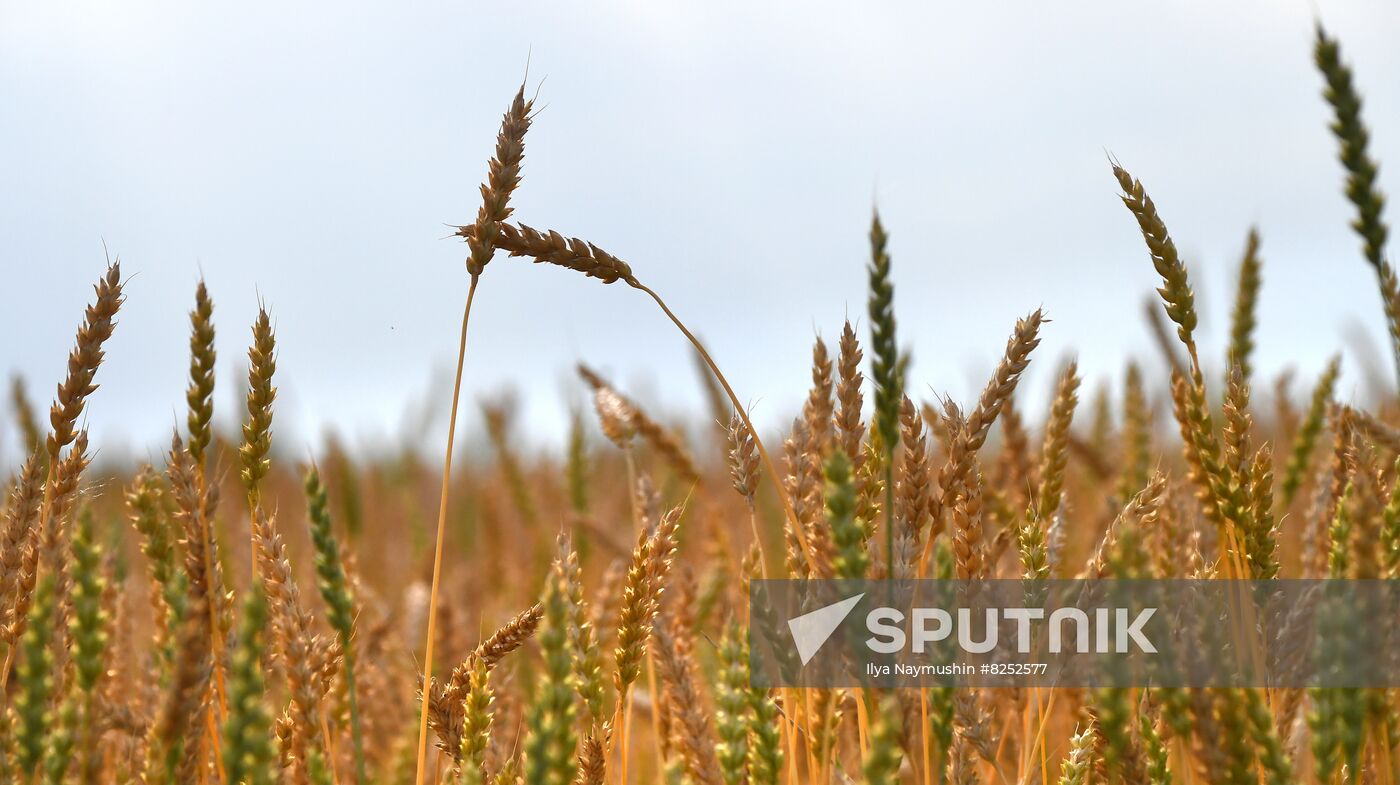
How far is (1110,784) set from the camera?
150 centimetres

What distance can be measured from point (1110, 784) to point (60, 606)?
150 cm

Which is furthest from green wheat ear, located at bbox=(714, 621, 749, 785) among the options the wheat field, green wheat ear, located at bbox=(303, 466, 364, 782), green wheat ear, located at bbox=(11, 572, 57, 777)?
green wheat ear, located at bbox=(11, 572, 57, 777)

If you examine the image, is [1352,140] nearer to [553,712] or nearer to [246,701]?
[553,712]

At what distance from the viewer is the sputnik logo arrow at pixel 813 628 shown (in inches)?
51.9

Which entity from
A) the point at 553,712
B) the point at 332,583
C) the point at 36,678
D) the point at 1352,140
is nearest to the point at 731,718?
the point at 553,712

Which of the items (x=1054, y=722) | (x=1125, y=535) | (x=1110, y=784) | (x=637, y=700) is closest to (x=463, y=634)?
(x=637, y=700)

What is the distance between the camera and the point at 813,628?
1425 mm

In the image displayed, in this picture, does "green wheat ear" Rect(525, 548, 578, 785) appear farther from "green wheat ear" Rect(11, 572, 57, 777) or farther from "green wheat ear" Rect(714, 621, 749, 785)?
"green wheat ear" Rect(11, 572, 57, 777)

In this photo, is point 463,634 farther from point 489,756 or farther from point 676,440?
point 489,756

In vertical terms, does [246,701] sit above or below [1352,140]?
below

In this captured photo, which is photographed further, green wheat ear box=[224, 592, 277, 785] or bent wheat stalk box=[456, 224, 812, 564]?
bent wheat stalk box=[456, 224, 812, 564]

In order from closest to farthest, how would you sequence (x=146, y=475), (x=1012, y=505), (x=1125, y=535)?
1. (x=1125, y=535)
2. (x=146, y=475)
3. (x=1012, y=505)

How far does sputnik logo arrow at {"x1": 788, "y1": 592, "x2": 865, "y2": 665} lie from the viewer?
132 cm

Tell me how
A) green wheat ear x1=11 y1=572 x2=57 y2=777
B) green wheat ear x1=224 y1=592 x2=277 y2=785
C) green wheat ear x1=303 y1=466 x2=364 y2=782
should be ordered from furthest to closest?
green wheat ear x1=303 y1=466 x2=364 y2=782 < green wheat ear x1=11 y1=572 x2=57 y2=777 < green wheat ear x1=224 y1=592 x2=277 y2=785
